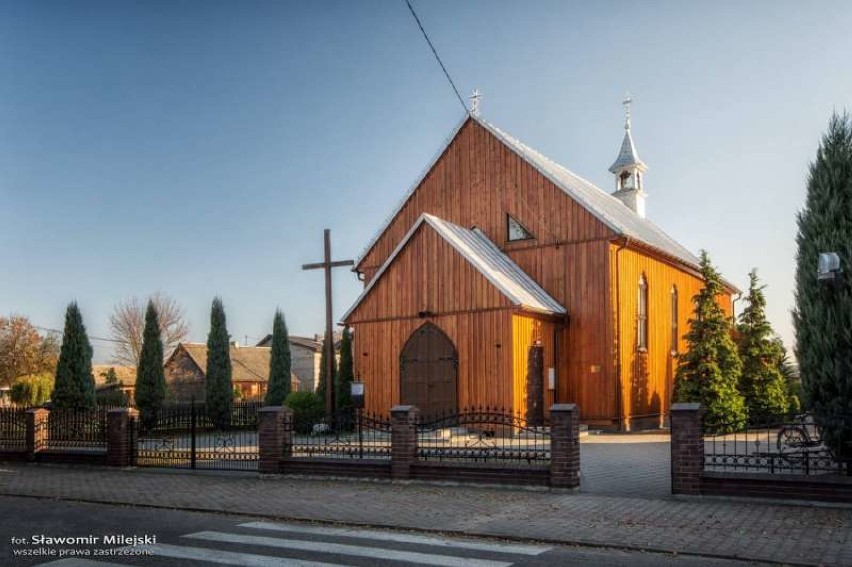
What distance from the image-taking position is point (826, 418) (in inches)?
453

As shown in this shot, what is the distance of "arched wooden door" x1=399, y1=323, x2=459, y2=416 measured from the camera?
927 inches

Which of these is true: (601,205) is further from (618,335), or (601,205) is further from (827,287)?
(827,287)

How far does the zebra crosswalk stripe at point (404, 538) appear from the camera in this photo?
8.88 metres

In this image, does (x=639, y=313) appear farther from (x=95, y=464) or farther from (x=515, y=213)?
(x=95, y=464)

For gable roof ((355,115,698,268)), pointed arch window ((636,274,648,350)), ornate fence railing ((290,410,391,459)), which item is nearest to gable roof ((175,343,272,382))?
gable roof ((355,115,698,268))

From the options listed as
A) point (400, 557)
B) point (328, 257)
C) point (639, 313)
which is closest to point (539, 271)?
point (639, 313)

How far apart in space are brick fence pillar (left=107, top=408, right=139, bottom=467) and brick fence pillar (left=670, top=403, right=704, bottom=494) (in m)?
12.0

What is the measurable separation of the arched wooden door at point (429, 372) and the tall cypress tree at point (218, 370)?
30.7 feet

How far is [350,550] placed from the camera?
8852 mm

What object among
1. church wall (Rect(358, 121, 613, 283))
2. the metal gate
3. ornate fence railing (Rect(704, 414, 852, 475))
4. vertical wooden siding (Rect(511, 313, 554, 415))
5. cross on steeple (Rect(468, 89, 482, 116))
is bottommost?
the metal gate

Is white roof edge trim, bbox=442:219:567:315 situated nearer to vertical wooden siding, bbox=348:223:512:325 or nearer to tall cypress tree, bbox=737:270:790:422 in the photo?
vertical wooden siding, bbox=348:223:512:325

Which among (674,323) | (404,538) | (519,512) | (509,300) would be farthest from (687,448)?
(674,323)

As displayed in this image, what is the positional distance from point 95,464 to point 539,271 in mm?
14972

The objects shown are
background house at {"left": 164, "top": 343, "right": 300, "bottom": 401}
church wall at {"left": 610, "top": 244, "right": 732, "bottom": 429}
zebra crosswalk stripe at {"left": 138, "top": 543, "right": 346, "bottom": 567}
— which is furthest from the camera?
background house at {"left": 164, "top": 343, "right": 300, "bottom": 401}
